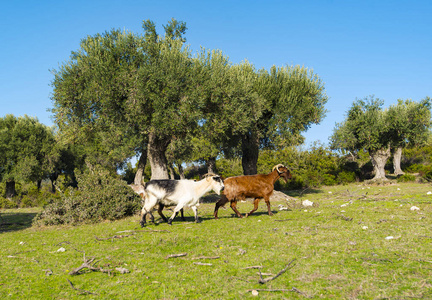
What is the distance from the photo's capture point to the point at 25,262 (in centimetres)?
777

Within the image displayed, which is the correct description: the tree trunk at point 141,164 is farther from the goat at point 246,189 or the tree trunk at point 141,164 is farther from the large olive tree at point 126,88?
the goat at point 246,189

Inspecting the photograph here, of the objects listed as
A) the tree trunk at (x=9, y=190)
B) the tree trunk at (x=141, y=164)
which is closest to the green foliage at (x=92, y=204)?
the tree trunk at (x=141, y=164)

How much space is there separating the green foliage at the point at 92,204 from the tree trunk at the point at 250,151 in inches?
572

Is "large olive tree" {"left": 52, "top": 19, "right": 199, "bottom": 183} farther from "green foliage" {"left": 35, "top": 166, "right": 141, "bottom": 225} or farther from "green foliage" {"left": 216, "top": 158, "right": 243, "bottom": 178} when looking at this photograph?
"green foliage" {"left": 216, "top": 158, "right": 243, "bottom": 178}

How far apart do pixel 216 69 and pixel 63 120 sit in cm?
1070

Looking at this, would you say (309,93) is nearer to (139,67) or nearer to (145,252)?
(139,67)

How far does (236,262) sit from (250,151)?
22.2m

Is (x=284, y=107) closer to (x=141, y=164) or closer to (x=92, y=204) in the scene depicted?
(x=141, y=164)

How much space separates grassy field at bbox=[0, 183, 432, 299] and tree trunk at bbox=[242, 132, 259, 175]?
17522 mm

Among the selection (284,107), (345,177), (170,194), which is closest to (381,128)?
(345,177)

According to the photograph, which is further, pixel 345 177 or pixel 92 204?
pixel 345 177

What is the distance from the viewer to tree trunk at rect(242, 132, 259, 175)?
28484mm

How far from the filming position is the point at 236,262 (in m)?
6.79

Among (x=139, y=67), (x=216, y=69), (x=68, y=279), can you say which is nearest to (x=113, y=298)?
(x=68, y=279)
